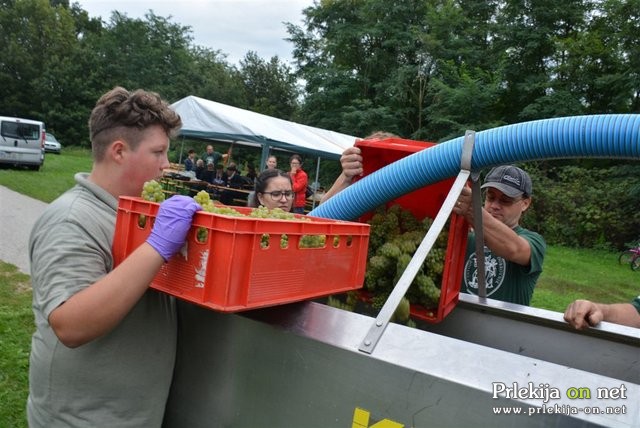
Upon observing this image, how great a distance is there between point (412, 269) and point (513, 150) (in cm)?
64

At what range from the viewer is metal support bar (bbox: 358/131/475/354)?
1.33m

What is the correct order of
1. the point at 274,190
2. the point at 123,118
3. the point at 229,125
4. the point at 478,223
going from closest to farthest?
1. the point at 123,118
2. the point at 478,223
3. the point at 274,190
4. the point at 229,125

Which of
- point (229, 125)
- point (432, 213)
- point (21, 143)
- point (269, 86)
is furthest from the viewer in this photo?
point (269, 86)

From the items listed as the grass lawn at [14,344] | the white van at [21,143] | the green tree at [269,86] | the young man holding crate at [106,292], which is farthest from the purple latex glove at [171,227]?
the green tree at [269,86]

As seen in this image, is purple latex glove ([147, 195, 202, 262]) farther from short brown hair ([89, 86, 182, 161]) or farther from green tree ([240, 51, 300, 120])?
green tree ([240, 51, 300, 120])

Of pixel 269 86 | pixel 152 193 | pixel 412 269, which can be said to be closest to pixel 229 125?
pixel 152 193

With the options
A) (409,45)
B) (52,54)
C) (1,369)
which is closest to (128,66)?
(52,54)

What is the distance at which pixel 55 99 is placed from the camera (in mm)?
40062

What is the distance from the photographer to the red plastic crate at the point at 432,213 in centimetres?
209

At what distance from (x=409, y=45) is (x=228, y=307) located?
27165 mm

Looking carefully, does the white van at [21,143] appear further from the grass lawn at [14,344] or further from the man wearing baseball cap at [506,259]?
the man wearing baseball cap at [506,259]

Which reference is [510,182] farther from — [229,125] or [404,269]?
[229,125]

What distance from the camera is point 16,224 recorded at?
339 inches

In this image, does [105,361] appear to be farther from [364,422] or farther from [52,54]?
[52,54]
